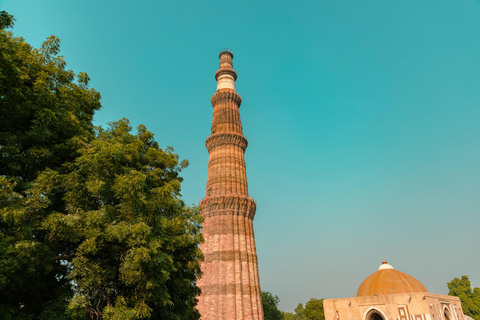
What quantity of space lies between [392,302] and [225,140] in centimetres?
1821

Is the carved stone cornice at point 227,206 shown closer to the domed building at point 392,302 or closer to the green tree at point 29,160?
the domed building at point 392,302

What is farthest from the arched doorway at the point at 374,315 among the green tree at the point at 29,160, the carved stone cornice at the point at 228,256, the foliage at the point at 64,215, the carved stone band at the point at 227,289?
the green tree at the point at 29,160

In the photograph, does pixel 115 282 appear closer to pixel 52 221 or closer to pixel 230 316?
pixel 52 221

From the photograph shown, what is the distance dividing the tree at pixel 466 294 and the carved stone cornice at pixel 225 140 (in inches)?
1852

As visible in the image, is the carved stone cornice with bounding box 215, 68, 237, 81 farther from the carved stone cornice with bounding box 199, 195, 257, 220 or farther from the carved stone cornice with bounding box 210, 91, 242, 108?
the carved stone cornice with bounding box 199, 195, 257, 220

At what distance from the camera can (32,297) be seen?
29.6ft

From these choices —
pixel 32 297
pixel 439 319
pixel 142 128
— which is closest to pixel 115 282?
pixel 32 297

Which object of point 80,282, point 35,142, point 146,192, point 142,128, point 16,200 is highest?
point 142,128

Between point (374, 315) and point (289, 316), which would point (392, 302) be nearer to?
point (374, 315)

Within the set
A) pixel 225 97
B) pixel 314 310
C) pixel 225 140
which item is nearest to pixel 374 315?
pixel 225 140

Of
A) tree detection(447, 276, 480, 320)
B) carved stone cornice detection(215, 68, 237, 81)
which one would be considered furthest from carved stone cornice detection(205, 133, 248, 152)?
tree detection(447, 276, 480, 320)

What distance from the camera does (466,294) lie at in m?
52.6

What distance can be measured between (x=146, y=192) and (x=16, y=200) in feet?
13.4

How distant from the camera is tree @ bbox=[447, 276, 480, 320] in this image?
49.2 m
